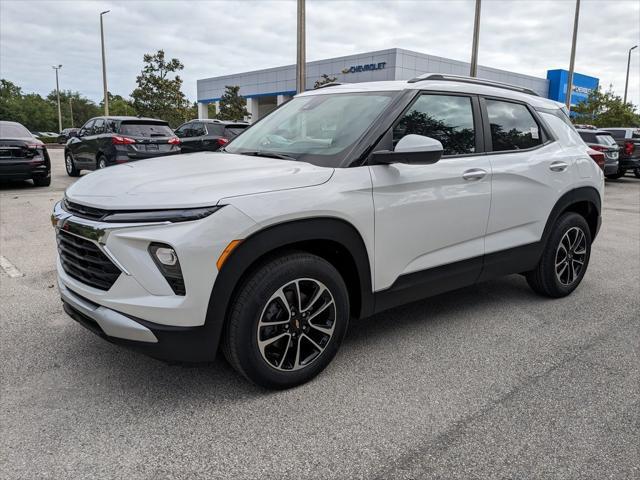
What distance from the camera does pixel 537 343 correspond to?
3.68 meters

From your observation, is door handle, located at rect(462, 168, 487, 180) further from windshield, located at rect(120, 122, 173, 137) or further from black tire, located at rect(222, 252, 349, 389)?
windshield, located at rect(120, 122, 173, 137)

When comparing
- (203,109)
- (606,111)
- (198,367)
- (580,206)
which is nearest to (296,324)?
(198,367)

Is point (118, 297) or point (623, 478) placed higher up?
point (118, 297)

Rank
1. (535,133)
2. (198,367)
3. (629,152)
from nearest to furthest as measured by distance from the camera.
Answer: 1. (198,367)
2. (535,133)
3. (629,152)

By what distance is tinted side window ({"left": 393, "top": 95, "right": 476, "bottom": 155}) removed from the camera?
339 cm

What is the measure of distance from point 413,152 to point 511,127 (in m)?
1.53

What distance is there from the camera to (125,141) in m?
12.1

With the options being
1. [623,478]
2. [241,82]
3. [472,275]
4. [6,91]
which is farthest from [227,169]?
[6,91]

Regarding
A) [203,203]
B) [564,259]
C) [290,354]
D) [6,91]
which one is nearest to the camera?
[203,203]

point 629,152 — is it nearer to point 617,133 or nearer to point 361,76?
point 617,133

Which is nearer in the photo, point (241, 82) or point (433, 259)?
point (433, 259)

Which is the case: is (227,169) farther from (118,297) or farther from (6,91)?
(6,91)

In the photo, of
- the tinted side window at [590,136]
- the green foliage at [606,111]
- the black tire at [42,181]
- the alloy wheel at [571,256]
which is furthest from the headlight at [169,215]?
the green foliage at [606,111]

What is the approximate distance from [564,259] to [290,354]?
2869 millimetres
